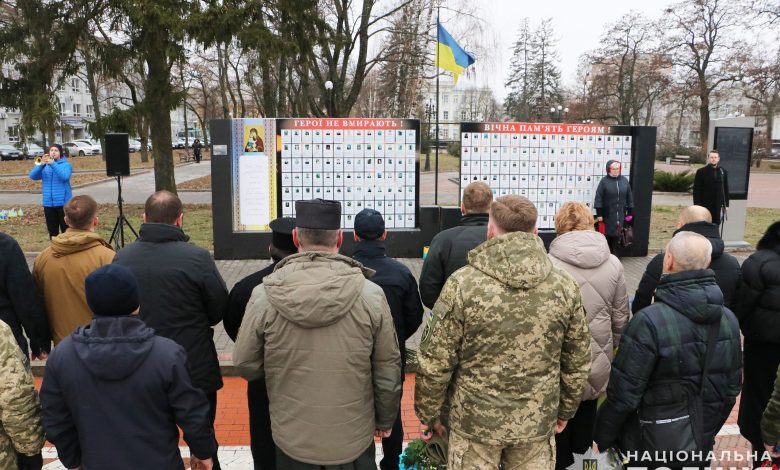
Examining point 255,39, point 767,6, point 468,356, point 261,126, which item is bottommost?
point 468,356

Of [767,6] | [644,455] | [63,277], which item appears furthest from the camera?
[767,6]

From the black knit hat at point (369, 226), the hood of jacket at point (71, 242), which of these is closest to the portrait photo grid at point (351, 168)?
the hood of jacket at point (71, 242)

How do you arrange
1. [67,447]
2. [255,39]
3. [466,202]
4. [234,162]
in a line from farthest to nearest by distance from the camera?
[255,39], [234,162], [466,202], [67,447]

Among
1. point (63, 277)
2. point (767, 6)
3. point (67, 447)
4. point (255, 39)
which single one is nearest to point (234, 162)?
point (255, 39)

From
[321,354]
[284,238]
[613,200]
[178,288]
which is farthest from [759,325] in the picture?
[613,200]

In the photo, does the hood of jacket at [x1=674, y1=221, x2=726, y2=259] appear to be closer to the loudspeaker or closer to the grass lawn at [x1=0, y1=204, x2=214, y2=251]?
the grass lawn at [x1=0, y1=204, x2=214, y2=251]

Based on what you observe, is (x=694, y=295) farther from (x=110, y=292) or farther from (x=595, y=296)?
(x=110, y=292)

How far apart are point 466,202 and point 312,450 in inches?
85.9

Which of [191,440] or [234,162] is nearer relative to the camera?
[191,440]

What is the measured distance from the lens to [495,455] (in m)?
2.86

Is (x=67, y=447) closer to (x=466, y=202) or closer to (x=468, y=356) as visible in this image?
(x=468, y=356)

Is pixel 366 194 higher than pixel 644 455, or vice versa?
pixel 366 194

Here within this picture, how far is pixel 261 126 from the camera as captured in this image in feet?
34.0
